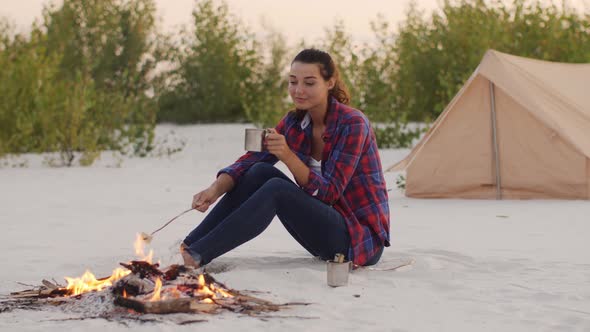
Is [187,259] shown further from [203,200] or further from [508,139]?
[508,139]

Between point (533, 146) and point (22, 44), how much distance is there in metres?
8.33

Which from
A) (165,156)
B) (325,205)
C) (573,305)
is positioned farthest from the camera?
(165,156)

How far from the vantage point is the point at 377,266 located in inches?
175

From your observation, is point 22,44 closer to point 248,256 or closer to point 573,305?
point 248,256

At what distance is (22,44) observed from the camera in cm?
1288

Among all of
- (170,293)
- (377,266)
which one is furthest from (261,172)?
(170,293)

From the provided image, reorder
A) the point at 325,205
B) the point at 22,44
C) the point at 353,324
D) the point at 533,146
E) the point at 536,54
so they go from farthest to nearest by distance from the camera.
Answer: the point at 536,54, the point at 22,44, the point at 533,146, the point at 325,205, the point at 353,324

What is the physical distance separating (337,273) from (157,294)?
2.98ft

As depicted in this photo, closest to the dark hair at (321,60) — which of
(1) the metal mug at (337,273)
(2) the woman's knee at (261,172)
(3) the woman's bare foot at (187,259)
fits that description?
(2) the woman's knee at (261,172)

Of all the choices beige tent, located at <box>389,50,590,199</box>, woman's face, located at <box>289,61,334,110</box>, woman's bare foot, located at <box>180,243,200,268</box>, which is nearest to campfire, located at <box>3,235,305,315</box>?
woman's bare foot, located at <box>180,243,200,268</box>

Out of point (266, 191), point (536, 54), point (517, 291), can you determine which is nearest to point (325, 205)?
point (266, 191)

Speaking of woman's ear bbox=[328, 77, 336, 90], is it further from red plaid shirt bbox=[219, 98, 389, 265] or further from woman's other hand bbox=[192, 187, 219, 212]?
woman's other hand bbox=[192, 187, 219, 212]

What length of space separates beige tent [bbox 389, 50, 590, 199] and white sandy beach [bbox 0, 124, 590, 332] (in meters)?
0.27

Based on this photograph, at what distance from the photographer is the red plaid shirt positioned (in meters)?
3.91
